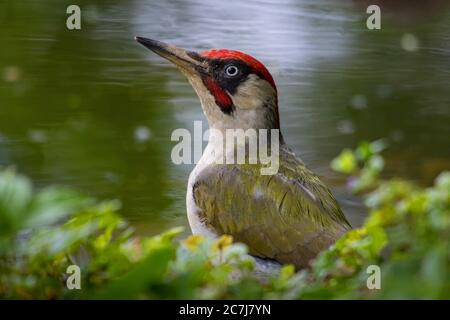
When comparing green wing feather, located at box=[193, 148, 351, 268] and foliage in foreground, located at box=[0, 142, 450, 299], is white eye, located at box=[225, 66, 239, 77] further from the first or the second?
foliage in foreground, located at box=[0, 142, 450, 299]

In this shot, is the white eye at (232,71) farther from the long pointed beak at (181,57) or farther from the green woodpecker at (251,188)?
the long pointed beak at (181,57)

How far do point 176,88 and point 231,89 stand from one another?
3.06 metres

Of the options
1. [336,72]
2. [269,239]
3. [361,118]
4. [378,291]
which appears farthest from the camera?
[336,72]

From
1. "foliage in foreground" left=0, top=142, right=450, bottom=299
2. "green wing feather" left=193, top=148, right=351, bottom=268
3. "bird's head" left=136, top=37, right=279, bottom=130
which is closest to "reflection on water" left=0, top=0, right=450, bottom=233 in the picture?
"bird's head" left=136, top=37, right=279, bottom=130

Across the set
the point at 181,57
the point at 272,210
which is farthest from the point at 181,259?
the point at 181,57

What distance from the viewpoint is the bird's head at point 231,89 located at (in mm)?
4734

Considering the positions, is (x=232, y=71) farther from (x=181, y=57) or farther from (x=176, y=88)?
(x=176, y=88)

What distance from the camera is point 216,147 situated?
4.71m

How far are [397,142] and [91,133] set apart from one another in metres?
2.23

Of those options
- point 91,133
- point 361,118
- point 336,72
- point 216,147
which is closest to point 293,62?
point 336,72

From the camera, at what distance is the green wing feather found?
420 centimetres

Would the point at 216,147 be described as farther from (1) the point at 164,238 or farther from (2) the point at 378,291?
(2) the point at 378,291

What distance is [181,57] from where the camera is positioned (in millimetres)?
4859

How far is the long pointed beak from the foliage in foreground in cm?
222
